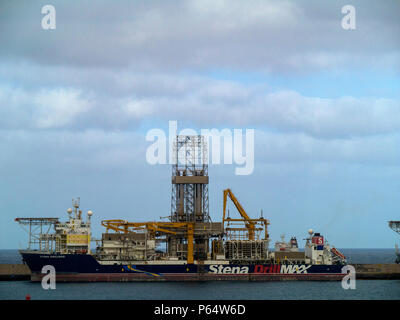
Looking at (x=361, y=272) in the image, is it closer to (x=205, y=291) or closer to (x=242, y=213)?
(x=242, y=213)

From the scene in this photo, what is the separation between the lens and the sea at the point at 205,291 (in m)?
63.9

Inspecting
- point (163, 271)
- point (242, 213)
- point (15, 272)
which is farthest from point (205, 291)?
point (15, 272)

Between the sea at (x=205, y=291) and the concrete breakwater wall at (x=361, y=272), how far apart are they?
4.77 metres

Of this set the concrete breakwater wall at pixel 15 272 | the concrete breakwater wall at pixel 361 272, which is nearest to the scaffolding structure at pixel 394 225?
the concrete breakwater wall at pixel 361 272

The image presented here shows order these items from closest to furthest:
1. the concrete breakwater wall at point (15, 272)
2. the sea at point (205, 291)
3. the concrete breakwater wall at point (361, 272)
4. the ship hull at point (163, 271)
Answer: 1. the sea at point (205, 291)
2. the ship hull at point (163, 271)
3. the concrete breakwater wall at point (15, 272)
4. the concrete breakwater wall at point (361, 272)

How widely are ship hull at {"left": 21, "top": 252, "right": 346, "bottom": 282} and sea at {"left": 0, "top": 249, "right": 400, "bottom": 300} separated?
1.98 meters

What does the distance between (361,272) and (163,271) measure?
31039 millimetres

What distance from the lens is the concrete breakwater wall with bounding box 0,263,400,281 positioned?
85.2 meters

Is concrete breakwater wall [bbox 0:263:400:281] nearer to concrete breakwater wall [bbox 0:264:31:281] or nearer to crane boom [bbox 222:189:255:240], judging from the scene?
concrete breakwater wall [bbox 0:264:31:281]

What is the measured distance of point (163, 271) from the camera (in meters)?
79.7

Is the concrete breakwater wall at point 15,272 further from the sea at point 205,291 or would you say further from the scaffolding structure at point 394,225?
the scaffolding structure at point 394,225
